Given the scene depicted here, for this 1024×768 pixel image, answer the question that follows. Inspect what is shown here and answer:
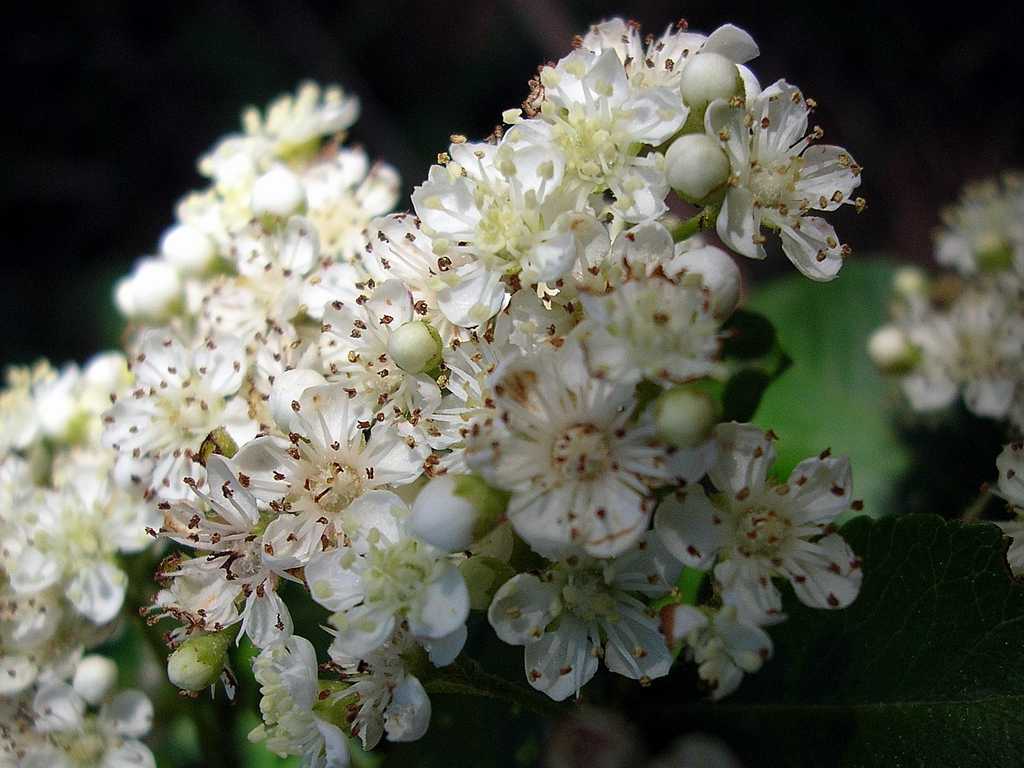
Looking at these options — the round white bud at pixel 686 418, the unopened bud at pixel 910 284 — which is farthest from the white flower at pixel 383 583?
the unopened bud at pixel 910 284

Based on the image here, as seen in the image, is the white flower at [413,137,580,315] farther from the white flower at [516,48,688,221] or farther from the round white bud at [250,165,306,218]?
the round white bud at [250,165,306,218]

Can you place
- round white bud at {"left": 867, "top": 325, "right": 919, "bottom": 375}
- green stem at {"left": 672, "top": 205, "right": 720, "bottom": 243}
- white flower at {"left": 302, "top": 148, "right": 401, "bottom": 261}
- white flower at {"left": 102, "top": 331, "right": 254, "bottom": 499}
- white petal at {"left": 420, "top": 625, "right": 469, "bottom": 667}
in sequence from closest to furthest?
white petal at {"left": 420, "top": 625, "right": 469, "bottom": 667} < green stem at {"left": 672, "top": 205, "right": 720, "bottom": 243} < white flower at {"left": 102, "top": 331, "right": 254, "bottom": 499} < white flower at {"left": 302, "top": 148, "right": 401, "bottom": 261} < round white bud at {"left": 867, "top": 325, "right": 919, "bottom": 375}

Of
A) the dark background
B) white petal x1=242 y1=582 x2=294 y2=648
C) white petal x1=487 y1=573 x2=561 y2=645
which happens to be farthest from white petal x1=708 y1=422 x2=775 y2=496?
the dark background

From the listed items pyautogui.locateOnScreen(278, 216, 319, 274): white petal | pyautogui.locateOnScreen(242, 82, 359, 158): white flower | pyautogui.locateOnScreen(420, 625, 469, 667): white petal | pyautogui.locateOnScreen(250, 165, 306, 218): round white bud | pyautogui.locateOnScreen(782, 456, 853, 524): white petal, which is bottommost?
pyautogui.locateOnScreen(782, 456, 853, 524): white petal

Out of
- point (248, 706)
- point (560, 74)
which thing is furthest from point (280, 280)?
point (248, 706)

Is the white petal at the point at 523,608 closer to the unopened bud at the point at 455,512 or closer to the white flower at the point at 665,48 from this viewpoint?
the unopened bud at the point at 455,512

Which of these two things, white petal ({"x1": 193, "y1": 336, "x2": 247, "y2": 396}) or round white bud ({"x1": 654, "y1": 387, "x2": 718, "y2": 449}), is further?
white petal ({"x1": 193, "y1": 336, "x2": 247, "y2": 396})
